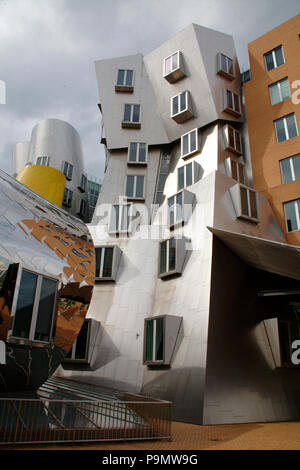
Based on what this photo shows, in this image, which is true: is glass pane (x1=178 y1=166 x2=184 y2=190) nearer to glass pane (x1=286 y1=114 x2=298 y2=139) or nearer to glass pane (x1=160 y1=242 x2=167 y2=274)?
glass pane (x1=160 y1=242 x2=167 y2=274)

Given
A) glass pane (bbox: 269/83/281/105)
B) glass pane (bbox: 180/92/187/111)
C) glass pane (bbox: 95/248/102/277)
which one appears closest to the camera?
glass pane (bbox: 95/248/102/277)

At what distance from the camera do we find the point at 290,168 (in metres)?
19.5

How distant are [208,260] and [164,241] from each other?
3.50m

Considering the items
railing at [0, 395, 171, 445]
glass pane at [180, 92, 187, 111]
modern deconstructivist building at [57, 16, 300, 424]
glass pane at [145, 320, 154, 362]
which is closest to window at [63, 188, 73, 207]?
modern deconstructivist building at [57, 16, 300, 424]

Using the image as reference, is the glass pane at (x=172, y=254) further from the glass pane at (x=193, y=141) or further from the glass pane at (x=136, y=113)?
the glass pane at (x=136, y=113)

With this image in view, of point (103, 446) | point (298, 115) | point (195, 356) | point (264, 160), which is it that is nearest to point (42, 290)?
point (103, 446)

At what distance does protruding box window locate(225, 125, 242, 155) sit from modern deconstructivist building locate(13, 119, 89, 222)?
46.4ft

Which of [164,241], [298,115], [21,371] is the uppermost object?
[298,115]

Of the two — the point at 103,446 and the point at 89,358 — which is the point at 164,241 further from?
the point at 103,446

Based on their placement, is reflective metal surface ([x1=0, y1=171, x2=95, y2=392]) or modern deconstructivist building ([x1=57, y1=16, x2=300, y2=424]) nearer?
reflective metal surface ([x1=0, y1=171, x2=95, y2=392])

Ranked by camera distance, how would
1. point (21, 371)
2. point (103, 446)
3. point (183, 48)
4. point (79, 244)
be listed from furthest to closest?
point (183, 48), point (79, 244), point (21, 371), point (103, 446)

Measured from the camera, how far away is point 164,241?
62.7 feet

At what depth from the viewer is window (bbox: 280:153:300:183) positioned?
1916 centimetres

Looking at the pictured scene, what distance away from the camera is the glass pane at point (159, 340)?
16000 mm
